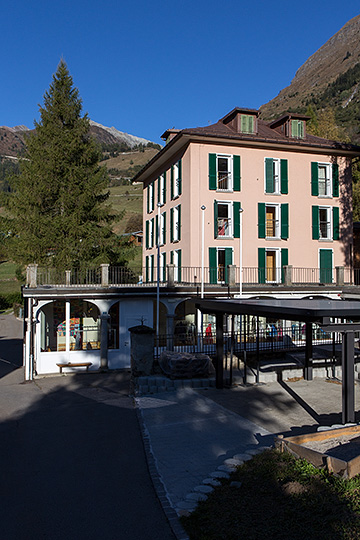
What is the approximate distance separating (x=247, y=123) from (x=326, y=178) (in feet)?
20.7

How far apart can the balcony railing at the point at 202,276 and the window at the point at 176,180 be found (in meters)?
4.72

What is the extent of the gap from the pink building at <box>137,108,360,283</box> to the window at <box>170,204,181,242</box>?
0.06 m

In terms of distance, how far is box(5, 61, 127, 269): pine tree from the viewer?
30016 millimetres

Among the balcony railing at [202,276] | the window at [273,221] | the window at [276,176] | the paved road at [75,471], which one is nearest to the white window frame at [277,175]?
the window at [276,176]

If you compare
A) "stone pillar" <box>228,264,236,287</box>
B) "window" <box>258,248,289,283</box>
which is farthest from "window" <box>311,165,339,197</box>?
"stone pillar" <box>228,264,236,287</box>

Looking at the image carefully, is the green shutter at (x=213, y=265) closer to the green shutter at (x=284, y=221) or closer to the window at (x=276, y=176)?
the green shutter at (x=284, y=221)

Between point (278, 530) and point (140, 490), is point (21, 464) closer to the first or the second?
point (140, 490)

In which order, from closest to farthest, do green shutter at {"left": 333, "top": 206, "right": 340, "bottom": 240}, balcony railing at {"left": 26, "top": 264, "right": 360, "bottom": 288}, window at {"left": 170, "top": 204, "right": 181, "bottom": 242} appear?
balcony railing at {"left": 26, "top": 264, "right": 360, "bottom": 288} < window at {"left": 170, "top": 204, "right": 181, "bottom": 242} < green shutter at {"left": 333, "top": 206, "right": 340, "bottom": 240}

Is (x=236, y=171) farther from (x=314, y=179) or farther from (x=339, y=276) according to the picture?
(x=339, y=276)

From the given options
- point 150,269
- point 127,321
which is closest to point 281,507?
point 127,321

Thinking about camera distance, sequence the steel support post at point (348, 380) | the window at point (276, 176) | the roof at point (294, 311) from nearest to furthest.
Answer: the roof at point (294, 311), the steel support post at point (348, 380), the window at point (276, 176)

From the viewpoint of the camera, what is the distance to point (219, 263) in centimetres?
2695

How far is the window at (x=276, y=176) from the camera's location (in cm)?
2756

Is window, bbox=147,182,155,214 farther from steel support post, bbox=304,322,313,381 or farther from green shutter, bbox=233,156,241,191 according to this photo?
steel support post, bbox=304,322,313,381
